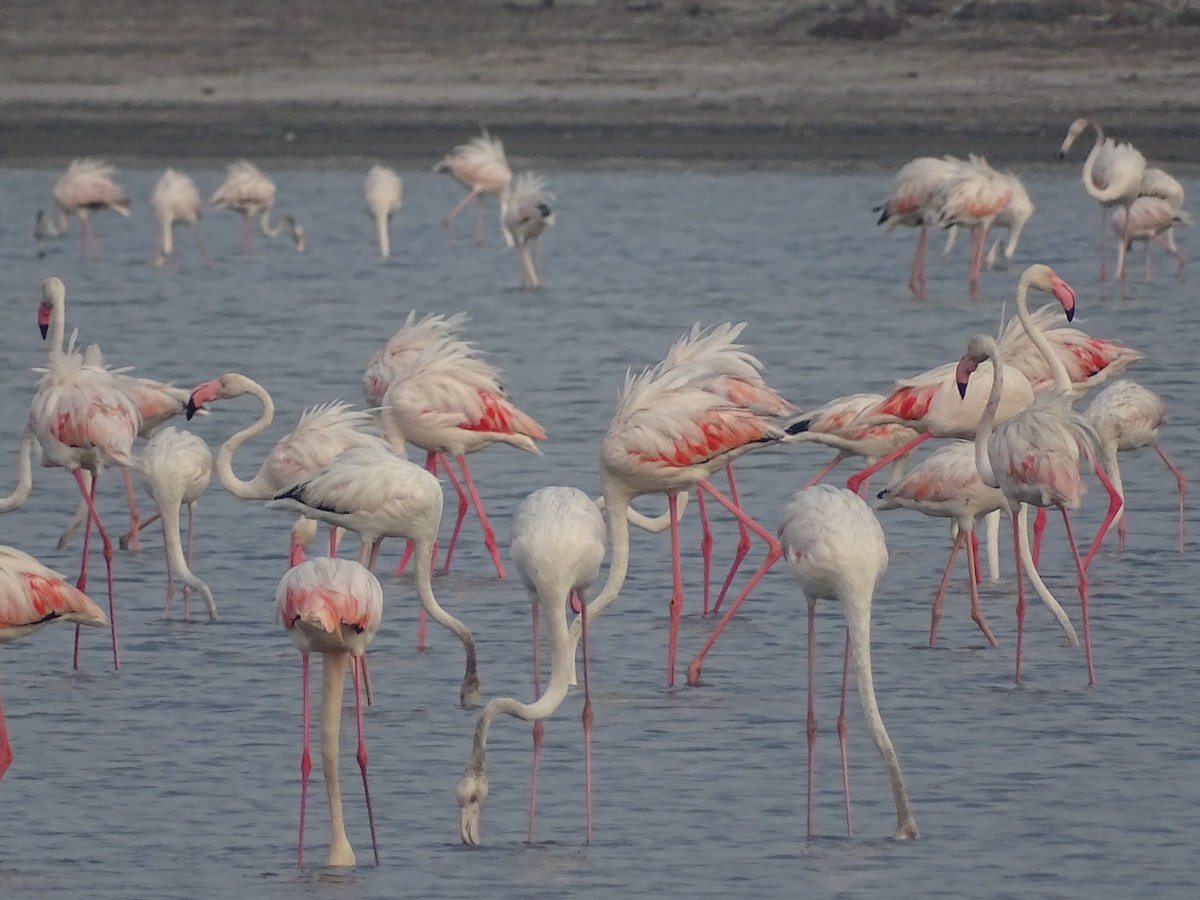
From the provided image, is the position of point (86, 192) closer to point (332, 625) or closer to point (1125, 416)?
point (1125, 416)

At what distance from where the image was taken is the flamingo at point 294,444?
8.04 m

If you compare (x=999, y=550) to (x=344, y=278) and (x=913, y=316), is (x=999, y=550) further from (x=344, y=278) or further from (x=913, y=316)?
(x=344, y=278)

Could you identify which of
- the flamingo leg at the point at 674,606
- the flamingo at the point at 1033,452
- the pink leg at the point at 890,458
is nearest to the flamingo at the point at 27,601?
the flamingo leg at the point at 674,606

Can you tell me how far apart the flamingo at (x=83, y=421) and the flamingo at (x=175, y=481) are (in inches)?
5.9

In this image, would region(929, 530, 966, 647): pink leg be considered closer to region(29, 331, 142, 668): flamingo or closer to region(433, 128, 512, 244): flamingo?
region(29, 331, 142, 668): flamingo

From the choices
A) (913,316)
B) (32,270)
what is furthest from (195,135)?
(913,316)

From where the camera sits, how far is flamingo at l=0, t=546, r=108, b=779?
246 inches

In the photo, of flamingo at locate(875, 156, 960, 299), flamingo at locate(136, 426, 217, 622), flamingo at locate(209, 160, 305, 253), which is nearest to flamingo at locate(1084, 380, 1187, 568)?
flamingo at locate(136, 426, 217, 622)

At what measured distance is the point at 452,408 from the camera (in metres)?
8.55

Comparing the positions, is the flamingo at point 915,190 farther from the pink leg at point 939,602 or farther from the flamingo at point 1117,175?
the pink leg at point 939,602

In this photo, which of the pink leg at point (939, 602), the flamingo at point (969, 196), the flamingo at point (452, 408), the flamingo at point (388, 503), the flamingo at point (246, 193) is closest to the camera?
the flamingo at point (388, 503)

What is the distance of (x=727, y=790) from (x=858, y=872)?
0.73 m

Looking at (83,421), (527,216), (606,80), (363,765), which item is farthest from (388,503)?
(606,80)

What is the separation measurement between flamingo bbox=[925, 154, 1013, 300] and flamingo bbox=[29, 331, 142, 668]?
813 centimetres
